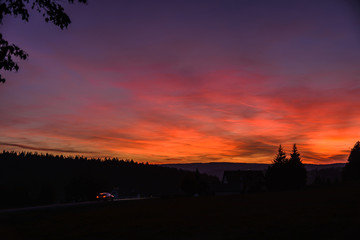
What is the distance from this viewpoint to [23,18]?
12.7 metres

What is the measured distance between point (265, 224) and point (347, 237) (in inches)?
168

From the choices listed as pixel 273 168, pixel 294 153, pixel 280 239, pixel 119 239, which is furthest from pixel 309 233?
pixel 294 153

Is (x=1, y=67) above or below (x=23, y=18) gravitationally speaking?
below

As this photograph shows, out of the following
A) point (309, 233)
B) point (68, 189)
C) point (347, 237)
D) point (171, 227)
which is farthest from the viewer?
point (68, 189)

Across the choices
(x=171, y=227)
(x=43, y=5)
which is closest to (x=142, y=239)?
(x=171, y=227)

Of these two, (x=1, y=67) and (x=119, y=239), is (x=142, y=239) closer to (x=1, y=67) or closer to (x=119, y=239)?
(x=119, y=239)

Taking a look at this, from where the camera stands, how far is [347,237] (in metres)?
11.1

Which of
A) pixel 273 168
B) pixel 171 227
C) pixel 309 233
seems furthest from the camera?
pixel 273 168

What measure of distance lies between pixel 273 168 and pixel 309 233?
200ft

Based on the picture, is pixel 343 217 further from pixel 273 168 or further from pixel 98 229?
pixel 273 168

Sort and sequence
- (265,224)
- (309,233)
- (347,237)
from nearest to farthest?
(347,237) < (309,233) < (265,224)

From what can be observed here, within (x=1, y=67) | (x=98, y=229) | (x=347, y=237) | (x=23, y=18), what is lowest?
(x=98, y=229)

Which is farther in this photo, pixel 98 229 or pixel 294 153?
pixel 294 153

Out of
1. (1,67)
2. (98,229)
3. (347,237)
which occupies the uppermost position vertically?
(1,67)
